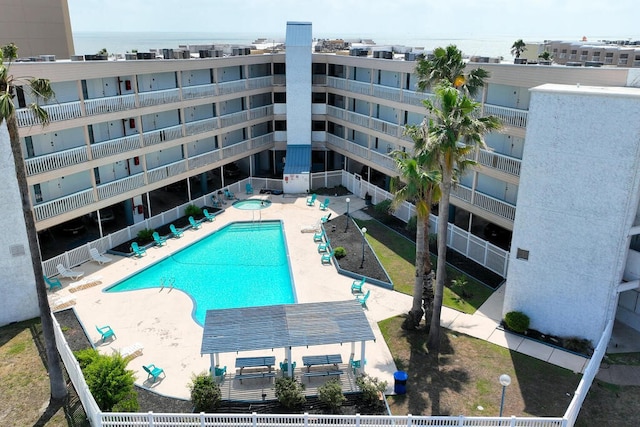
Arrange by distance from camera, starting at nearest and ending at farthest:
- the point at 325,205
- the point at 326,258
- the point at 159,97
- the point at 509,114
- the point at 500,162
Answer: the point at 509,114, the point at 500,162, the point at 326,258, the point at 159,97, the point at 325,205

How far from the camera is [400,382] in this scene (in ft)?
63.1

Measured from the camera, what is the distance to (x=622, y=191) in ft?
66.8

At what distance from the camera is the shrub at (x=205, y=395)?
18297 millimetres

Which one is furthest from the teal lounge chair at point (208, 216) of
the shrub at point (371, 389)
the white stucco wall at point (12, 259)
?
the shrub at point (371, 389)

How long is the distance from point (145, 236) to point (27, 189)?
55.6 feet

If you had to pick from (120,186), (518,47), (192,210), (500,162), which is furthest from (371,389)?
(518,47)

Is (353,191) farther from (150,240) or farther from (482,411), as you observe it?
(482,411)

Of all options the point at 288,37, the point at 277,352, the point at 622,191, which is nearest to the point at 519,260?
the point at 622,191

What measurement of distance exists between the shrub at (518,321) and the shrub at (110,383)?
1690 cm

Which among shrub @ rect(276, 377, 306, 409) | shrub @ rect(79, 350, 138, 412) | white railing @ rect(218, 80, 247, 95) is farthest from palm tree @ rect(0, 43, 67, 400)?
white railing @ rect(218, 80, 247, 95)

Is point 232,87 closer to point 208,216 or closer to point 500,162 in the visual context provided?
point 208,216

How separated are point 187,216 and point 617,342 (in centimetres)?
2916

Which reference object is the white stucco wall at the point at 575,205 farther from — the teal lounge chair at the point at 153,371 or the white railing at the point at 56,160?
the white railing at the point at 56,160

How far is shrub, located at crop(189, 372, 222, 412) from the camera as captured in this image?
60.0 feet
